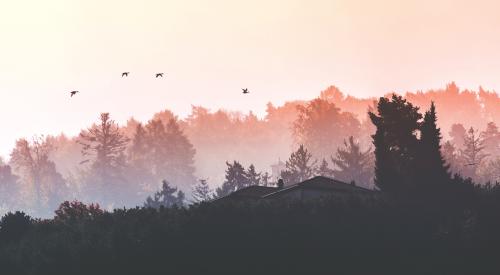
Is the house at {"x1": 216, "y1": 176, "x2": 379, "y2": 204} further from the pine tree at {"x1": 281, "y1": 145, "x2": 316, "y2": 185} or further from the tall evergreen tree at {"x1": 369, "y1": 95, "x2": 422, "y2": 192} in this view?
the pine tree at {"x1": 281, "y1": 145, "x2": 316, "y2": 185}

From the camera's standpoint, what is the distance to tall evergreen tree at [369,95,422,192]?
73.4m

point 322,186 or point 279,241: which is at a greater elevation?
point 322,186

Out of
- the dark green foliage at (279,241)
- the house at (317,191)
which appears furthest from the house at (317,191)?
the dark green foliage at (279,241)

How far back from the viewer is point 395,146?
77.8m

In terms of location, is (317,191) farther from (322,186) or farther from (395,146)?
(395,146)

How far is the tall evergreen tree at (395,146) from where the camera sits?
73.4 m

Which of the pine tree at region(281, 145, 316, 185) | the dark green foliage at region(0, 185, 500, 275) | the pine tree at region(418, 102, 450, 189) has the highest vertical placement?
the pine tree at region(281, 145, 316, 185)

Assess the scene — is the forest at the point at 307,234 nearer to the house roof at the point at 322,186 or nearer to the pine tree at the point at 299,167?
the house roof at the point at 322,186

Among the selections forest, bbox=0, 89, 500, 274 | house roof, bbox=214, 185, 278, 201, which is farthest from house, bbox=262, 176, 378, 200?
house roof, bbox=214, 185, 278, 201

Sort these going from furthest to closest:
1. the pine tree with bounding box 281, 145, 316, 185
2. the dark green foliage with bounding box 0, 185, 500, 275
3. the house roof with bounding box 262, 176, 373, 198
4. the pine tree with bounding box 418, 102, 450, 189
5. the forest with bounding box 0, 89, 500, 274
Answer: the pine tree with bounding box 281, 145, 316, 185 → the house roof with bounding box 262, 176, 373, 198 → the pine tree with bounding box 418, 102, 450, 189 → the forest with bounding box 0, 89, 500, 274 → the dark green foliage with bounding box 0, 185, 500, 275

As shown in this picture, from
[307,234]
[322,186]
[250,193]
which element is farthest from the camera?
[250,193]

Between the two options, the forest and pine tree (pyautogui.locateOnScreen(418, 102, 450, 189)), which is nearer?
the forest

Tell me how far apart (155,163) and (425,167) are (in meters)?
125

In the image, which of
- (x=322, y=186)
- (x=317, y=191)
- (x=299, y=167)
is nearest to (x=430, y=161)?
(x=322, y=186)
